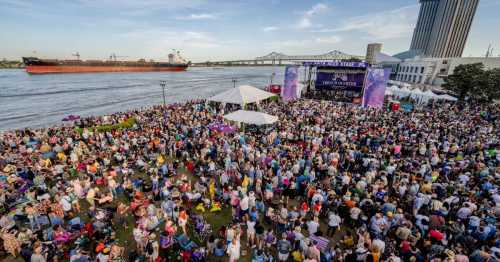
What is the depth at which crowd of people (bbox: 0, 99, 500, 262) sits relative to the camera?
6.36 metres

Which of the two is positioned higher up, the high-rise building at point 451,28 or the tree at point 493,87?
the high-rise building at point 451,28

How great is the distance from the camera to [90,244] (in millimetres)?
6879

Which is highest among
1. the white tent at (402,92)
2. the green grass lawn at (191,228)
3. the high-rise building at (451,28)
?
the high-rise building at (451,28)

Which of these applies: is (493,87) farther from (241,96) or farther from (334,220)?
(334,220)

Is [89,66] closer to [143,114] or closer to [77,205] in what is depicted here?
[143,114]

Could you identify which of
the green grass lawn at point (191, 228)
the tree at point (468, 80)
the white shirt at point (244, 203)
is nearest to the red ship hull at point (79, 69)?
the green grass lawn at point (191, 228)

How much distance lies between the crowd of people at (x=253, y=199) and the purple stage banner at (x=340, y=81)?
43.5 feet

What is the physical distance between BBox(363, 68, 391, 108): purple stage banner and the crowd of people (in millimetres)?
9610

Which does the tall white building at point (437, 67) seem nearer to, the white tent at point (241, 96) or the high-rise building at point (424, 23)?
the white tent at point (241, 96)

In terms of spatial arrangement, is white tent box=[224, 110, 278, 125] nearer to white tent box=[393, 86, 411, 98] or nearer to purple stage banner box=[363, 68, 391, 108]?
purple stage banner box=[363, 68, 391, 108]

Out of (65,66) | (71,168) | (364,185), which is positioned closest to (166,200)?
(71,168)

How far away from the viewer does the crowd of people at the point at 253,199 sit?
636 cm

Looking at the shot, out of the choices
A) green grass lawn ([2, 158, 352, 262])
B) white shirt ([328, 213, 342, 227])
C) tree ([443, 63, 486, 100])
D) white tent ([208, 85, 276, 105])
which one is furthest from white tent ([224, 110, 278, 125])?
tree ([443, 63, 486, 100])

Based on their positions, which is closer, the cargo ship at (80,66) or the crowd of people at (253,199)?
the crowd of people at (253,199)
